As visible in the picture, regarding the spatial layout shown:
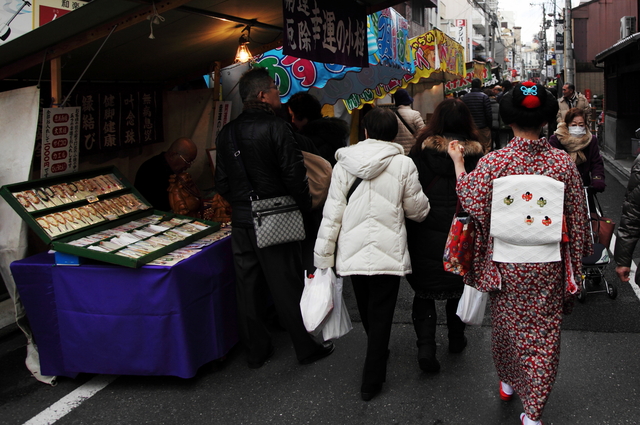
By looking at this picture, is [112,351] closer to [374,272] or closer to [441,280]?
[374,272]

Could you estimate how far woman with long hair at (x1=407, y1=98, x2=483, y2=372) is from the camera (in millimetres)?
4098

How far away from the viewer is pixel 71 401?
13.4 feet

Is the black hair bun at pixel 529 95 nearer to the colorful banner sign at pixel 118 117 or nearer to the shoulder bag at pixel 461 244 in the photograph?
the shoulder bag at pixel 461 244

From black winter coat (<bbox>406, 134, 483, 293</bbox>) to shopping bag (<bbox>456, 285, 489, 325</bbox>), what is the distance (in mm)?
191

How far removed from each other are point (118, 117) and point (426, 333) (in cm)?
474

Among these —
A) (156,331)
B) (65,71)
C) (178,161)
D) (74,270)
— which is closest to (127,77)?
(65,71)

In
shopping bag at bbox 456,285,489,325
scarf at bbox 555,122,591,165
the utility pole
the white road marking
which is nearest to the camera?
the white road marking

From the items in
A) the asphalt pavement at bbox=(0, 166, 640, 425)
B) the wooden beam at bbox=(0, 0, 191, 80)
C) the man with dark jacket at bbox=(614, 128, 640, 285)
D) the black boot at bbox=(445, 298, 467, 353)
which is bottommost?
the asphalt pavement at bbox=(0, 166, 640, 425)

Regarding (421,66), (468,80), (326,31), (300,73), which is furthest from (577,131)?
(468,80)

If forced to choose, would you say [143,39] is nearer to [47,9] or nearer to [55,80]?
[55,80]

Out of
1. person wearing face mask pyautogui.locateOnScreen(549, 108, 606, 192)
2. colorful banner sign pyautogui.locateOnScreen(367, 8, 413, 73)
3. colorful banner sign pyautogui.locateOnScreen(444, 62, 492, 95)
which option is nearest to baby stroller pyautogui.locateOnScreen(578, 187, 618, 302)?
person wearing face mask pyautogui.locateOnScreen(549, 108, 606, 192)

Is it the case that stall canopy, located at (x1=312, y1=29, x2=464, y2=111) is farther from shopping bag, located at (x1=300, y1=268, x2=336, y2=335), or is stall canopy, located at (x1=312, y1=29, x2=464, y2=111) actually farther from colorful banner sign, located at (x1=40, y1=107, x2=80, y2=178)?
shopping bag, located at (x1=300, y1=268, x2=336, y2=335)

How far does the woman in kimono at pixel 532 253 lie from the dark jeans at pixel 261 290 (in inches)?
65.8

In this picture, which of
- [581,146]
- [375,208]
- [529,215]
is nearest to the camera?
[529,215]
